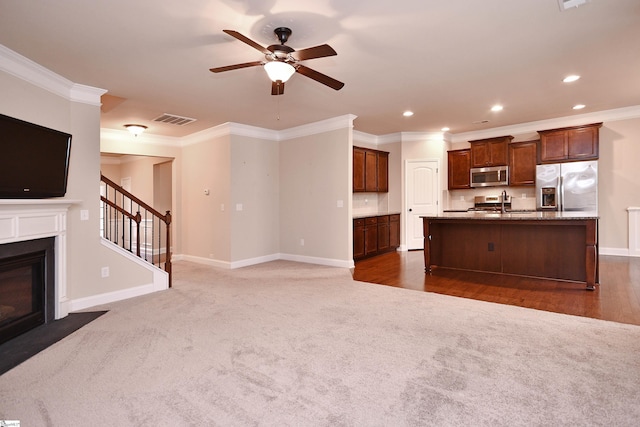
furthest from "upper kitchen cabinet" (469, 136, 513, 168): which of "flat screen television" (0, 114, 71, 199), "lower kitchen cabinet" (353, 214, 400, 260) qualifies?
"flat screen television" (0, 114, 71, 199)

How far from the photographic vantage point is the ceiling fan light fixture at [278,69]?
112 inches

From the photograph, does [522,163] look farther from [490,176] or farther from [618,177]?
[618,177]

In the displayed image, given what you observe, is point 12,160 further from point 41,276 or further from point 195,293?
point 195,293

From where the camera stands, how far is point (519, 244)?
16.0ft

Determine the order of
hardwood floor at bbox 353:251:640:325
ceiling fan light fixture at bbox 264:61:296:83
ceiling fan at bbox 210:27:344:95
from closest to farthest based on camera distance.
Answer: ceiling fan at bbox 210:27:344:95
ceiling fan light fixture at bbox 264:61:296:83
hardwood floor at bbox 353:251:640:325

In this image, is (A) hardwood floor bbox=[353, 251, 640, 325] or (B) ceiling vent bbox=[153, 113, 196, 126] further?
(B) ceiling vent bbox=[153, 113, 196, 126]

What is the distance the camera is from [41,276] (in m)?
3.43

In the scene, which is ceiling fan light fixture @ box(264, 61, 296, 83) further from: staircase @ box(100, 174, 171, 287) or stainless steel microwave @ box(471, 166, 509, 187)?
stainless steel microwave @ box(471, 166, 509, 187)

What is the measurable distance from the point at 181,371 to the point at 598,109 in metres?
7.32

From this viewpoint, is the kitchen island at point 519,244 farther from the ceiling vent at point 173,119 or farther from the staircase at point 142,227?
the ceiling vent at point 173,119

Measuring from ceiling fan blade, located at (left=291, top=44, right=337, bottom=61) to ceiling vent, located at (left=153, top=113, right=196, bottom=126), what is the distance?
3434 mm

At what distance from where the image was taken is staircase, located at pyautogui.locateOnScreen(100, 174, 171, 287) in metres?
4.58

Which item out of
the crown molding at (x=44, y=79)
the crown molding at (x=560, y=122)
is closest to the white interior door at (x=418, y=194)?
the crown molding at (x=560, y=122)

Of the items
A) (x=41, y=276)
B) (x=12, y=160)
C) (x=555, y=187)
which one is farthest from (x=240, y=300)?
(x=555, y=187)
